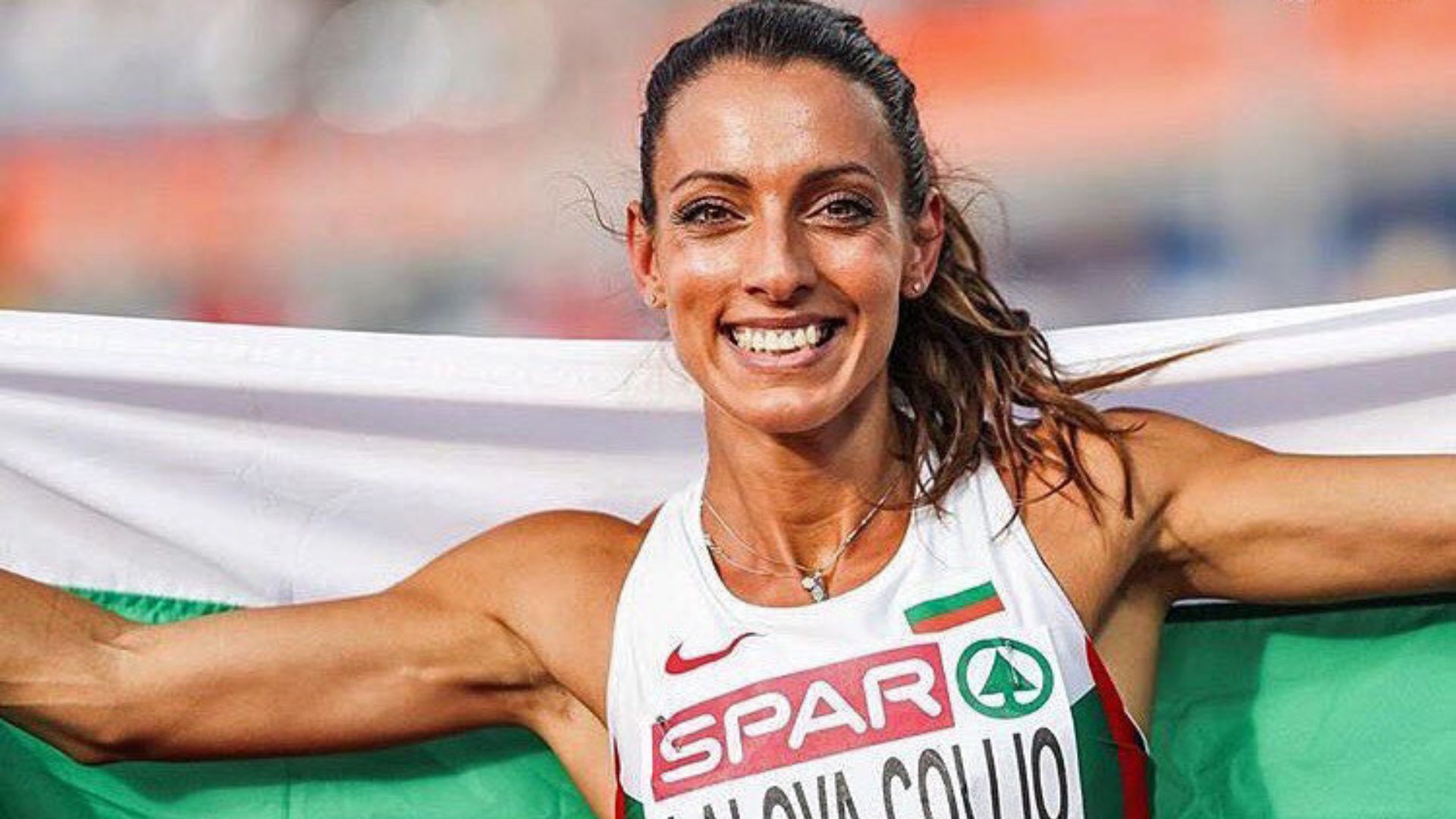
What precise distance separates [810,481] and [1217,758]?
0.45 meters

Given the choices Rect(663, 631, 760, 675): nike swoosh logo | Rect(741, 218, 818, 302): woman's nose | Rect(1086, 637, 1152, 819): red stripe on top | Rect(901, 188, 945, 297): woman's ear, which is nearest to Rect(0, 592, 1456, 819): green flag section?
Rect(1086, 637, 1152, 819): red stripe on top

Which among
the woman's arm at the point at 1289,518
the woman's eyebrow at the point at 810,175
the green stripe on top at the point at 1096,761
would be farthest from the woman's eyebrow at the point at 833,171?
the green stripe on top at the point at 1096,761

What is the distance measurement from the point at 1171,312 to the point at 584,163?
1.24 m

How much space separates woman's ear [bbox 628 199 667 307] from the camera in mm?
1868

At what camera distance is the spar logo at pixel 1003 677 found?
1.74 m

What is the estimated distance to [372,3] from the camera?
4090 mm

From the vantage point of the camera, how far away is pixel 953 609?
1778 millimetres

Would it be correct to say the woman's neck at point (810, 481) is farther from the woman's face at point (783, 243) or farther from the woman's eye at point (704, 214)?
the woman's eye at point (704, 214)

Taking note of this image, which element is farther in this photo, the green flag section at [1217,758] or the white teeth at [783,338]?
the green flag section at [1217,758]

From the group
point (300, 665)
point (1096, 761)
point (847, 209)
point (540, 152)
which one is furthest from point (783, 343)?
point (540, 152)

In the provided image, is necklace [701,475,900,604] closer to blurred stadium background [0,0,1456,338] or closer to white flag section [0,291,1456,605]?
white flag section [0,291,1456,605]

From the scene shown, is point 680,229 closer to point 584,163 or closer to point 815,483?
point 815,483

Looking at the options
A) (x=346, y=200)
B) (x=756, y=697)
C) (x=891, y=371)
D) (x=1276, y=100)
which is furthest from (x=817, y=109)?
(x=346, y=200)

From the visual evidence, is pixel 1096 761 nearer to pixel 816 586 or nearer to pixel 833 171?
pixel 816 586
